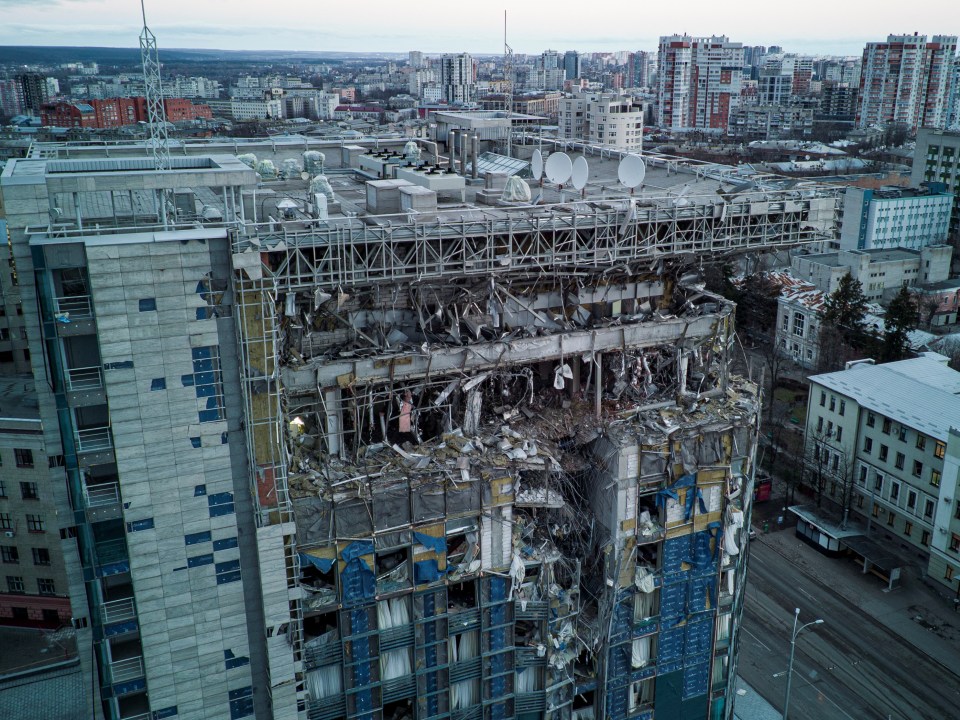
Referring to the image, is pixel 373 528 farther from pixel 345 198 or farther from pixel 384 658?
pixel 345 198

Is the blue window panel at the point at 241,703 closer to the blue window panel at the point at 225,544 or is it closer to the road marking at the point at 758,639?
the blue window panel at the point at 225,544

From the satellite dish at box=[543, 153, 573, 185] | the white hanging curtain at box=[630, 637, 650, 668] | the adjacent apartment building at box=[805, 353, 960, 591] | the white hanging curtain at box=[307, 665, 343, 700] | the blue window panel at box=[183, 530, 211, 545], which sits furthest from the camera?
the adjacent apartment building at box=[805, 353, 960, 591]

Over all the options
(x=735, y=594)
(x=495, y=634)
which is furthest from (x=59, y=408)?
(x=735, y=594)

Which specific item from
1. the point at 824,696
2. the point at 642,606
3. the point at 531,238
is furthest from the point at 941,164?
the point at 531,238

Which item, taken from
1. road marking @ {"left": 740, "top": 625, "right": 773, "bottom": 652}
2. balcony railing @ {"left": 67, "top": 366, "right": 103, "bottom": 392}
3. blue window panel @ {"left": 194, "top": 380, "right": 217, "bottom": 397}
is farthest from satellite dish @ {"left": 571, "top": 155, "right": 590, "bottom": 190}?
road marking @ {"left": 740, "top": 625, "right": 773, "bottom": 652}

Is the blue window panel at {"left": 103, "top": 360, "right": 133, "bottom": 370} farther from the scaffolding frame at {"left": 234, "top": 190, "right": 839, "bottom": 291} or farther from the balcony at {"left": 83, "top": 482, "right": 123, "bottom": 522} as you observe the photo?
the scaffolding frame at {"left": 234, "top": 190, "right": 839, "bottom": 291}

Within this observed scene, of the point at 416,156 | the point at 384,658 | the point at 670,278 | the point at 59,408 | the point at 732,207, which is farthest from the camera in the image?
the point at 416,156
